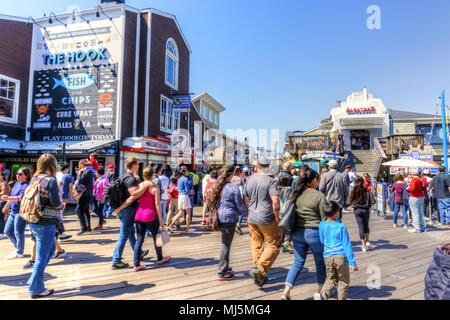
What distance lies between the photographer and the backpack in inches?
134

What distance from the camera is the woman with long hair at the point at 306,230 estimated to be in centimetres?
329

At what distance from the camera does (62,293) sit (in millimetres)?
3625

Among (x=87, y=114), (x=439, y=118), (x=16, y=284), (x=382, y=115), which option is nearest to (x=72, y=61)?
(x=87, y=114)

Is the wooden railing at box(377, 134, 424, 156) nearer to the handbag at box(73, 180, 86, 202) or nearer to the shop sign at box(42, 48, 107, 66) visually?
the handbag at box(73, 180, 86, 202)

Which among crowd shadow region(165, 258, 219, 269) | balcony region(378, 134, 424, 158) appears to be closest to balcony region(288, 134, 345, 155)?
balcony region(378, 134, 424, 158)

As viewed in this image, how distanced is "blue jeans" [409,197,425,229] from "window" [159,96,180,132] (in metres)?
13.5

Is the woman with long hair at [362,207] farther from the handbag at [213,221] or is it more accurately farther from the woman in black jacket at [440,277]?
the woman in black jacket at [440,277]

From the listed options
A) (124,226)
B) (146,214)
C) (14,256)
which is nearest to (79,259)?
(14,256)

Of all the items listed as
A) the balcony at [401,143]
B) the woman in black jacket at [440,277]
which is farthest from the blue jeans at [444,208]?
the balcony at [401,143]

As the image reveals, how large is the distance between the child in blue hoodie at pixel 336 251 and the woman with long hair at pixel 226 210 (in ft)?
4.48

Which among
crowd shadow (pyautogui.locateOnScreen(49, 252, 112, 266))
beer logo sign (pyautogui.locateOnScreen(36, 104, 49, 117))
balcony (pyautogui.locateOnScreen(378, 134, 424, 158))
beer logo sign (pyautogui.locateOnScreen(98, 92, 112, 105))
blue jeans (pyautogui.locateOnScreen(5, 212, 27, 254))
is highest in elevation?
beer logo sign (pyautogui.locateOnScreen(98, 92, 112, 105))

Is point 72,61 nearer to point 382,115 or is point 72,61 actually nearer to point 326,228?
point 326,228

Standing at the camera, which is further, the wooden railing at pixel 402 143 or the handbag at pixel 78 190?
the wooden railing at pixel 402 143

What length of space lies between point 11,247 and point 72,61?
1171 cm
